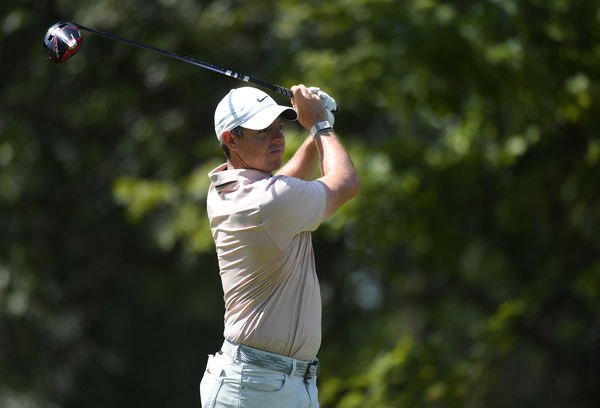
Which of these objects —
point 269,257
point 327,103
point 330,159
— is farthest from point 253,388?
point 327,103

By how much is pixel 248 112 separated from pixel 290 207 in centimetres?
41

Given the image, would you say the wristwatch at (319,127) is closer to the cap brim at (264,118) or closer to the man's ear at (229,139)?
the cap brim at (264,118)

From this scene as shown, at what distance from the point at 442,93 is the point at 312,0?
1599mm

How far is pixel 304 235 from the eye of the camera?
375cm

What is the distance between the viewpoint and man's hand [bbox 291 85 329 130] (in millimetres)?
3783

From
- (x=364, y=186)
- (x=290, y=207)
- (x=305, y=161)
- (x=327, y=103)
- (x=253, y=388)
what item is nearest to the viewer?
(x=290, y=207)

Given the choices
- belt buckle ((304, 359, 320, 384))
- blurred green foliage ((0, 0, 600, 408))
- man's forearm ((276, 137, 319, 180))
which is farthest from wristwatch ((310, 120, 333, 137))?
blurred green foliage ((0, 0, 600, 408))

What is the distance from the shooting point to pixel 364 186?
7766mm

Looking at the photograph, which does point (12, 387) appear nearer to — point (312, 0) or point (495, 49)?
point (312, 0)

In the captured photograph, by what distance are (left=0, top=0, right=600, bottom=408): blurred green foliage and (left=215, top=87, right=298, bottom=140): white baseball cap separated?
3962mm

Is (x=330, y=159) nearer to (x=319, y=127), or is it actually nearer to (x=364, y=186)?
(x=319, y=127)

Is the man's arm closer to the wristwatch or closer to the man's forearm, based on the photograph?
the wristwatch

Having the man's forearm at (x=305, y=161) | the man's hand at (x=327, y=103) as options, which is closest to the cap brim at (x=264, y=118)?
the man's hand at (x=327, y=103)

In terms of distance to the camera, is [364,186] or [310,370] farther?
[364,186]
